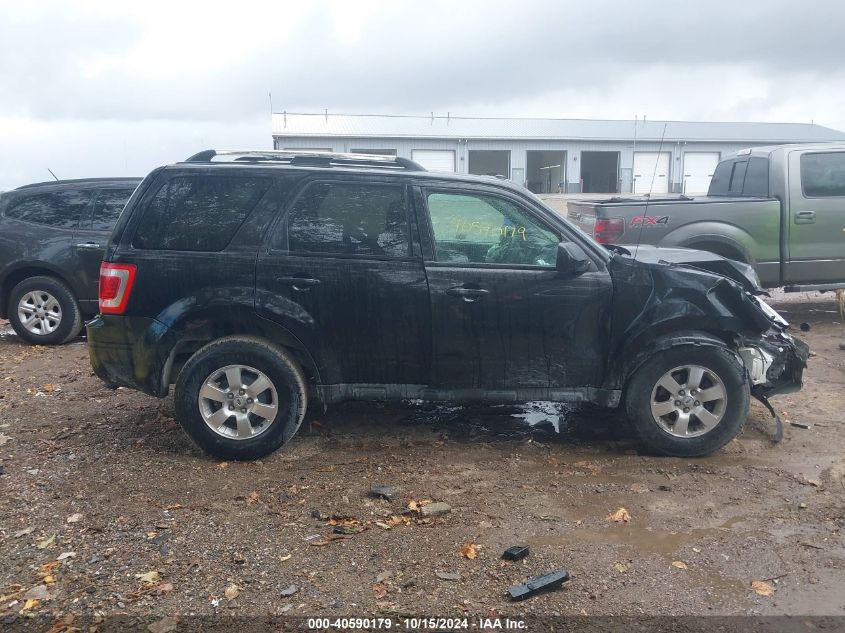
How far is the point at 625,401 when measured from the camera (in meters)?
4.88

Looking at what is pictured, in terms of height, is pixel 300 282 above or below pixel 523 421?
above

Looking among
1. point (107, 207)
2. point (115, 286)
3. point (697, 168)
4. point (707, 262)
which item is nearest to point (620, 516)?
point (707, 262)

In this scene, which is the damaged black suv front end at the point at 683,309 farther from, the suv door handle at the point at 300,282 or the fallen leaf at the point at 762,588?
the suv door handle at the point at 300,282

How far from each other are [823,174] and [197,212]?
7506 millimetres

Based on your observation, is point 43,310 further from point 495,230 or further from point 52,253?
point 495,230

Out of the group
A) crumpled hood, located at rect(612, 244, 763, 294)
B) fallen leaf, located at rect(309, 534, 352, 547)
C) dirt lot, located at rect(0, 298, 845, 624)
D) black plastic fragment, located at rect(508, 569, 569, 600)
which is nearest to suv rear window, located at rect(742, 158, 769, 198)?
crumpled hood, located at rect(612, 244, 763, 294)

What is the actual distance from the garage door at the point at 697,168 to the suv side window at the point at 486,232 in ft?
106

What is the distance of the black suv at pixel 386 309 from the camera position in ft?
15.6

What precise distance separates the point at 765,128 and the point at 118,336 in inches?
1607

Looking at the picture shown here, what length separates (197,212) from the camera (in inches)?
191

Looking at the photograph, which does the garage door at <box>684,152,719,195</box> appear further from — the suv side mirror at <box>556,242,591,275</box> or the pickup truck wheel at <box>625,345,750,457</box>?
Result: the suv side mirror at <box>556,242,591,275</box>

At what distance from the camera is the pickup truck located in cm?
830

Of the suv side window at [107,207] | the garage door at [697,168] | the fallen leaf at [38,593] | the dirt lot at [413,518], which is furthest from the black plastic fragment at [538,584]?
the garage door at [697,168]

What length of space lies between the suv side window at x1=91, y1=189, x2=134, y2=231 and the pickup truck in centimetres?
548
